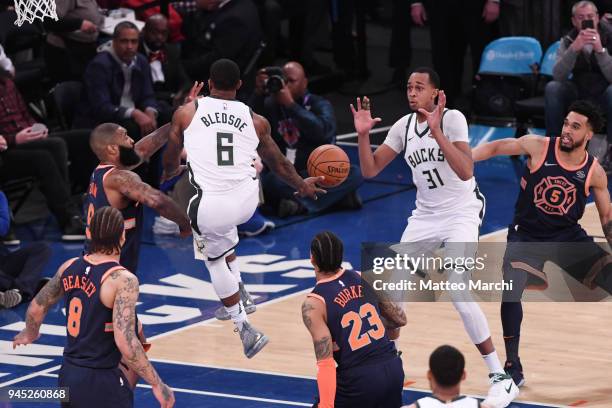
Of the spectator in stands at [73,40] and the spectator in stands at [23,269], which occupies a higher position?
the spectator in stands at [73,40]

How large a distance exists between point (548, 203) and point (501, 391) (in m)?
1.34

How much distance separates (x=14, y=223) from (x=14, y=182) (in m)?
1.05

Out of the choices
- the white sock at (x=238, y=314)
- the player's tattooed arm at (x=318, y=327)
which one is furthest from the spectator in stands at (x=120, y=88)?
the player's tattooed arm at (x=318, y=327)

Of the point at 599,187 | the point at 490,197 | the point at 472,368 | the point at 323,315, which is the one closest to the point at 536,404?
the point at 472,368

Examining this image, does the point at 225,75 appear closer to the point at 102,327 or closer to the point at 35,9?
the point at 35,9

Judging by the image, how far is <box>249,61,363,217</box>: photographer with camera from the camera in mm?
13648

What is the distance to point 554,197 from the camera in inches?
362

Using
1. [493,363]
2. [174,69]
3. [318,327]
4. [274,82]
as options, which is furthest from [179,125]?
[174,69]

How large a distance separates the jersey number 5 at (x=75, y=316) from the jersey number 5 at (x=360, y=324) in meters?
1.41

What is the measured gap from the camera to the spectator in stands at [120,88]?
551 inches

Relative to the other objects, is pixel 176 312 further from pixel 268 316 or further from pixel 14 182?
pixel 14 182

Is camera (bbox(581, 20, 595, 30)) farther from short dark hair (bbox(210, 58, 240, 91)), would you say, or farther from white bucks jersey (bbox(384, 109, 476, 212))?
short dark hair (bbox(210, 58, 240, 91))

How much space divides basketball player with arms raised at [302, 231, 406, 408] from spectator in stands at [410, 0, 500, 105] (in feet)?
33.5

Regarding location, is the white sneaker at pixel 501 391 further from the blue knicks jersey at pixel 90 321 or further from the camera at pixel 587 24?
the camera at pixel 587 24
